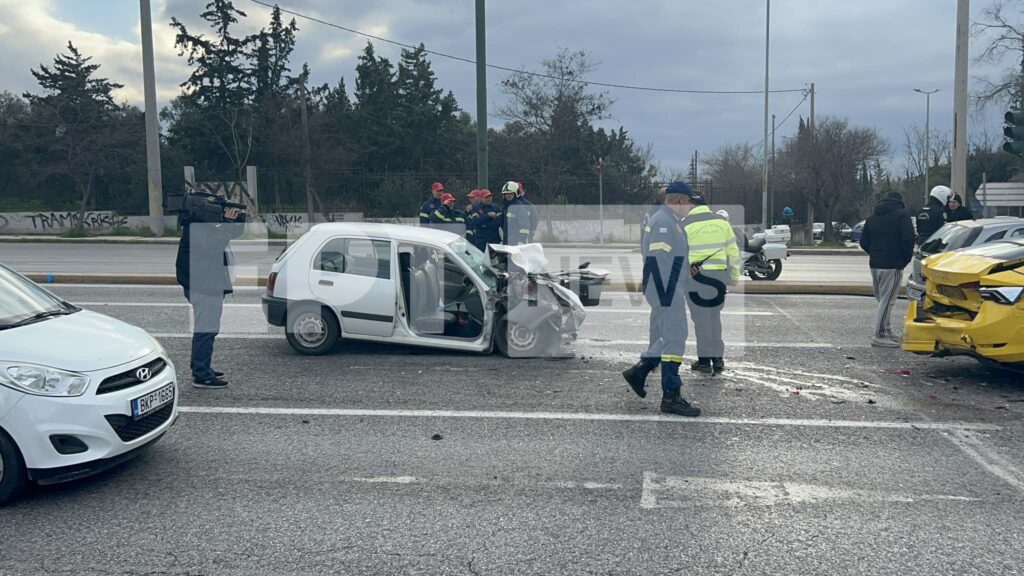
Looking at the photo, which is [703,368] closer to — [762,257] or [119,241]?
[762,257]

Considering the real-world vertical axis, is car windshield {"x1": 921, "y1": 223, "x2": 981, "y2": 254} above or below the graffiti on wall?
below

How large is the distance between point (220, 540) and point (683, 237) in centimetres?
413

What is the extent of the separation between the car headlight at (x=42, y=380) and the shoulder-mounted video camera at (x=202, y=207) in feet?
8.90

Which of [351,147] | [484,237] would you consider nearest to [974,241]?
[484,237]

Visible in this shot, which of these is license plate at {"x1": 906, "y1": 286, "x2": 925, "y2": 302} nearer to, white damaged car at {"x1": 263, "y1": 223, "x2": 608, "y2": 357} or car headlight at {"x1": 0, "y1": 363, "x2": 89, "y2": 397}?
white damaged car at {"x1": 263, "y1": 223, "x2": 608, "y2": 357}

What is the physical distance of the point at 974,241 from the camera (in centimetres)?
1091

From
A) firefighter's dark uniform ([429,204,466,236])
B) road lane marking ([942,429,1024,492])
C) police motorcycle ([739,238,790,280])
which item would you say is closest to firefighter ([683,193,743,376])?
road lane marking ([942,429,1024,492])

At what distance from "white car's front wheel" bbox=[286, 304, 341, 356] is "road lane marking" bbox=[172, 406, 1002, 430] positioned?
198cm

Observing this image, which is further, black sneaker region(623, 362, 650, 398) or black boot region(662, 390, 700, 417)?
black sneaker region(623, 362, 650, 398)

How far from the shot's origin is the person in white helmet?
41.2ft

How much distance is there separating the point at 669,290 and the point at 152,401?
3812 millimetres

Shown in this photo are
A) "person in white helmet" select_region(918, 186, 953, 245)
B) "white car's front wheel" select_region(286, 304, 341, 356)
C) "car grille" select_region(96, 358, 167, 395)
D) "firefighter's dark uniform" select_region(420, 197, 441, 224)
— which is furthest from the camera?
"firefighter's dark uniform" select_region(420, 197, 441, 224)

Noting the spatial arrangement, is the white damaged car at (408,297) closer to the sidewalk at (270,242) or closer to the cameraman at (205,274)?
the cameraman at (205,274)

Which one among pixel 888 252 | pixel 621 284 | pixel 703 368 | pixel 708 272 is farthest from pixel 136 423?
pixel 621 284
